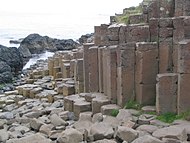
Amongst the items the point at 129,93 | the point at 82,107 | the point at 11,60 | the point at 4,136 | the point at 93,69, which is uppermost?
the point at 93,69

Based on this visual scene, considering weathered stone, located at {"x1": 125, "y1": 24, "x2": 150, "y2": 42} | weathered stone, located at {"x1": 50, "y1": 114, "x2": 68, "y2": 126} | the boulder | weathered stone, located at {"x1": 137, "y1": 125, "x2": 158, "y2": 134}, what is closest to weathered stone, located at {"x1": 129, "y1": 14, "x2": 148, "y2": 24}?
weathered stone, located at {"x1": 125, "y1": 24, "x2": 150, "y2": 42}

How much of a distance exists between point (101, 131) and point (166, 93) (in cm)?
180

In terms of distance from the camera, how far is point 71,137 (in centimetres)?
878

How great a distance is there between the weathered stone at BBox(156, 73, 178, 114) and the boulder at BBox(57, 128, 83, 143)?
6.55ft

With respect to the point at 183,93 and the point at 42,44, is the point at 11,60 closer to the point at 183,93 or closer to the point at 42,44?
the point at 42,44

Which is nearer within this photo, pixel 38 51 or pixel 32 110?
pixel 32 110

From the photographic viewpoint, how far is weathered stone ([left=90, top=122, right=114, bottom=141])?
28.7ft

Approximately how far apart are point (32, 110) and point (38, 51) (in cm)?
3576

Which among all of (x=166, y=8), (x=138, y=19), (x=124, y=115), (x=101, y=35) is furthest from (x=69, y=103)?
(x=166, y=8)

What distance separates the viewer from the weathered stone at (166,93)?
9.20m

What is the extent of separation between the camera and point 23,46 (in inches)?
1784

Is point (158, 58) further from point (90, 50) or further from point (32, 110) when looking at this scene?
point (32, 110)

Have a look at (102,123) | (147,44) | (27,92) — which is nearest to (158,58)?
(147,44)

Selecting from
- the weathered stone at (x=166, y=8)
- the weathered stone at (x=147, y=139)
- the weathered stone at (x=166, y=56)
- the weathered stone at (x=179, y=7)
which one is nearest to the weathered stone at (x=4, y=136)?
the weathered stone at (x=147, y=139)
